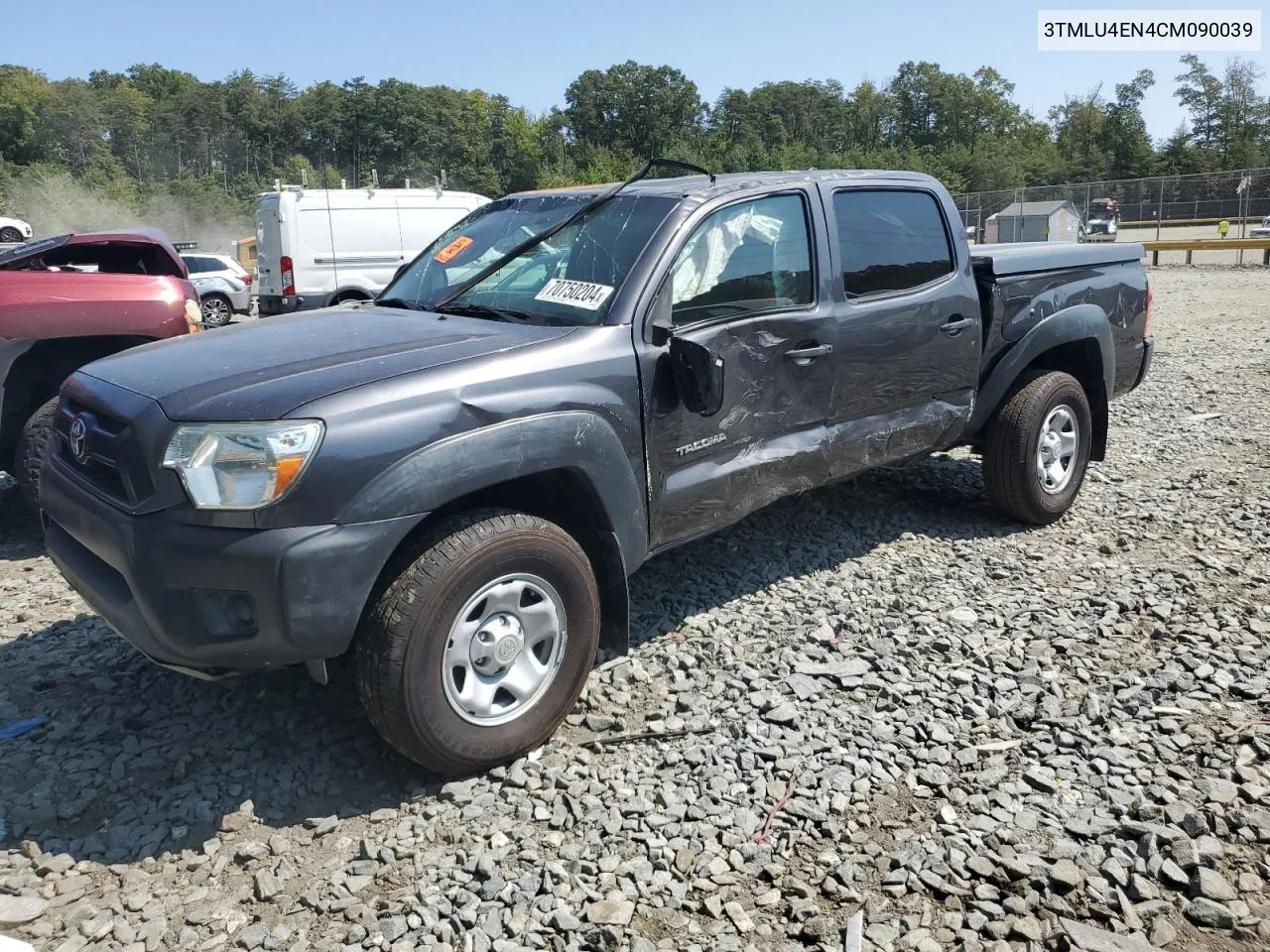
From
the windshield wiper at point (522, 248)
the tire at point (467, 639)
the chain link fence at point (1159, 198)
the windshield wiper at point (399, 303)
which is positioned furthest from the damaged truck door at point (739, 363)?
the chain link fence at point (1159, 198)

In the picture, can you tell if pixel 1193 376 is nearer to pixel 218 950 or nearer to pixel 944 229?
pixel 944 229

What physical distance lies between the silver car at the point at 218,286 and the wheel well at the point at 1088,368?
17.8 meters

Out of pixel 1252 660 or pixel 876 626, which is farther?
pixel 876 626

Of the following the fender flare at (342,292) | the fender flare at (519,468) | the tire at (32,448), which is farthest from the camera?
the fender flare at (342,292)

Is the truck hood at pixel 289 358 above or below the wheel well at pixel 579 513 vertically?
above

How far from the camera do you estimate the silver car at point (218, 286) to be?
2012 cm

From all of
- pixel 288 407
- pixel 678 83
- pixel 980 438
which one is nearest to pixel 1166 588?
pixel 980 438

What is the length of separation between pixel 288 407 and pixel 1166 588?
12.9 feet

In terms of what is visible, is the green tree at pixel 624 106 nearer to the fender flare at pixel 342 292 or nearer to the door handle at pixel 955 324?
the fender flare at pixel 342 292

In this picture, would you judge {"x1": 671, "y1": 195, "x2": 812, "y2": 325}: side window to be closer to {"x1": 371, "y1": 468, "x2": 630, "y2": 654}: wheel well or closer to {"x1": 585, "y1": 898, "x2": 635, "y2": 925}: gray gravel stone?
{"x1": 371, "y1": 468, "x2": 630, "y2": 654}: wheel well

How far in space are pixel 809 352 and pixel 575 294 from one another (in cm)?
102

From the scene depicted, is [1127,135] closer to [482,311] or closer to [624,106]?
[624,106]

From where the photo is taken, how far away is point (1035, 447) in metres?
5.16

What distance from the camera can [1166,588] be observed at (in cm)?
A: 454
